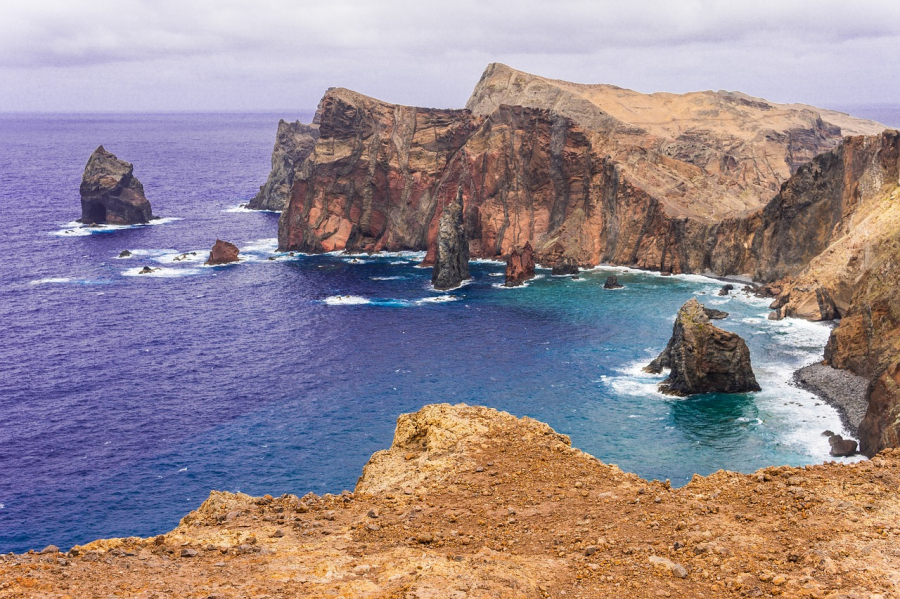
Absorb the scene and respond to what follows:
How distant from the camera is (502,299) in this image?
123 metres

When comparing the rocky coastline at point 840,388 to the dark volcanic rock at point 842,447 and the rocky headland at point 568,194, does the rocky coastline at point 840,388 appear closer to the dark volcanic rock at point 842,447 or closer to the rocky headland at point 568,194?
the dark volcanic rock at point 842,447

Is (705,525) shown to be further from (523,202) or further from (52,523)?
(523,202)

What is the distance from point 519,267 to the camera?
133500mm

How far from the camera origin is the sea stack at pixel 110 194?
186 meters

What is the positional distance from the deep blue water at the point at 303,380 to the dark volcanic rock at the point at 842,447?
1114 mm

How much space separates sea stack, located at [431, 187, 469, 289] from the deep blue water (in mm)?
3431

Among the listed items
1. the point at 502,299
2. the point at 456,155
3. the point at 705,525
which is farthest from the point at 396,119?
the point at 705,525

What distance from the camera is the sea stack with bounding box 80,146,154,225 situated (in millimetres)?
186000

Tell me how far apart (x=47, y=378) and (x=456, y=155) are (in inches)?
3656

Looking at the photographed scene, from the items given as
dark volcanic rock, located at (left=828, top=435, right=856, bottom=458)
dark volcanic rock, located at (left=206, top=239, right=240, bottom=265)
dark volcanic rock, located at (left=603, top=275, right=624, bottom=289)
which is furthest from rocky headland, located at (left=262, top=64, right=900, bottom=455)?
dark volcanic rock, located at (left=828, top=435, right=856, bottom=458)

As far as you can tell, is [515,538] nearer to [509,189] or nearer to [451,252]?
A: [451,252]

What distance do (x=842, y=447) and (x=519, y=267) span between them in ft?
248

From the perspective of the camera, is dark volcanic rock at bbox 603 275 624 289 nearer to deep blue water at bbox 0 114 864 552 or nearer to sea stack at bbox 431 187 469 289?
deep blue water at bbox 0 114 864 552

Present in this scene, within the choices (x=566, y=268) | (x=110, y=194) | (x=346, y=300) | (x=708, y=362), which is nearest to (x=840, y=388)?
(x=708, y=362)
